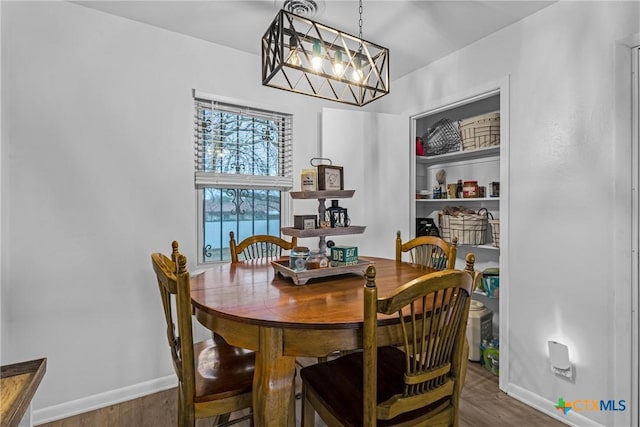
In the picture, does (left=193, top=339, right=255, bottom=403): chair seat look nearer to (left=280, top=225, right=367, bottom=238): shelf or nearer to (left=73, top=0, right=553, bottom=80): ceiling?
(left=280, top=225, right=367, bottom=238): shelf

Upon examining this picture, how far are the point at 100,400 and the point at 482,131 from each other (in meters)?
3.32

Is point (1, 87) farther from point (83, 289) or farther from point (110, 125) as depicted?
point (83, 289)

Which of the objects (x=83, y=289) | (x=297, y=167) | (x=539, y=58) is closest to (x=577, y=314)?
(x=539, y=58)

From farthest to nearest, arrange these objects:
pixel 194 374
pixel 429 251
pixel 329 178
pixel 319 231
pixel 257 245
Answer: pixel 257 245
pixel 429 251
pixel 329 178
pixel 319 231
pixel 194 374

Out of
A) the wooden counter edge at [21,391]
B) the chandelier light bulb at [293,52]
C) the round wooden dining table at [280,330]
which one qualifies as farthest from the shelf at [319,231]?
the wooden counter edge at [21,391]

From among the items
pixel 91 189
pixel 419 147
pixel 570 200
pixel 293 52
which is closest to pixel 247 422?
pixel 91 189

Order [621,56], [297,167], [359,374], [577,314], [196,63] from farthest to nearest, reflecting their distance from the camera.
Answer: [297,167], [196,63], [577,314], [621,56], [359,374]

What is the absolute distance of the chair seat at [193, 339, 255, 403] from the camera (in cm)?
123

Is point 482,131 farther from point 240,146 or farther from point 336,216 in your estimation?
point 240,146

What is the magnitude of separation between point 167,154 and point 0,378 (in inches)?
68.5

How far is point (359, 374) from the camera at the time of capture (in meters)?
1.31

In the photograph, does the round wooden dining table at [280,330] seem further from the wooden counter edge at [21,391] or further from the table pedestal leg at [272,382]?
the wooden counter edge at [21,391]

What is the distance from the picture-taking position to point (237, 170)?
2646mm

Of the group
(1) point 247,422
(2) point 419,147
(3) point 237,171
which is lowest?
(1) point 247,422
